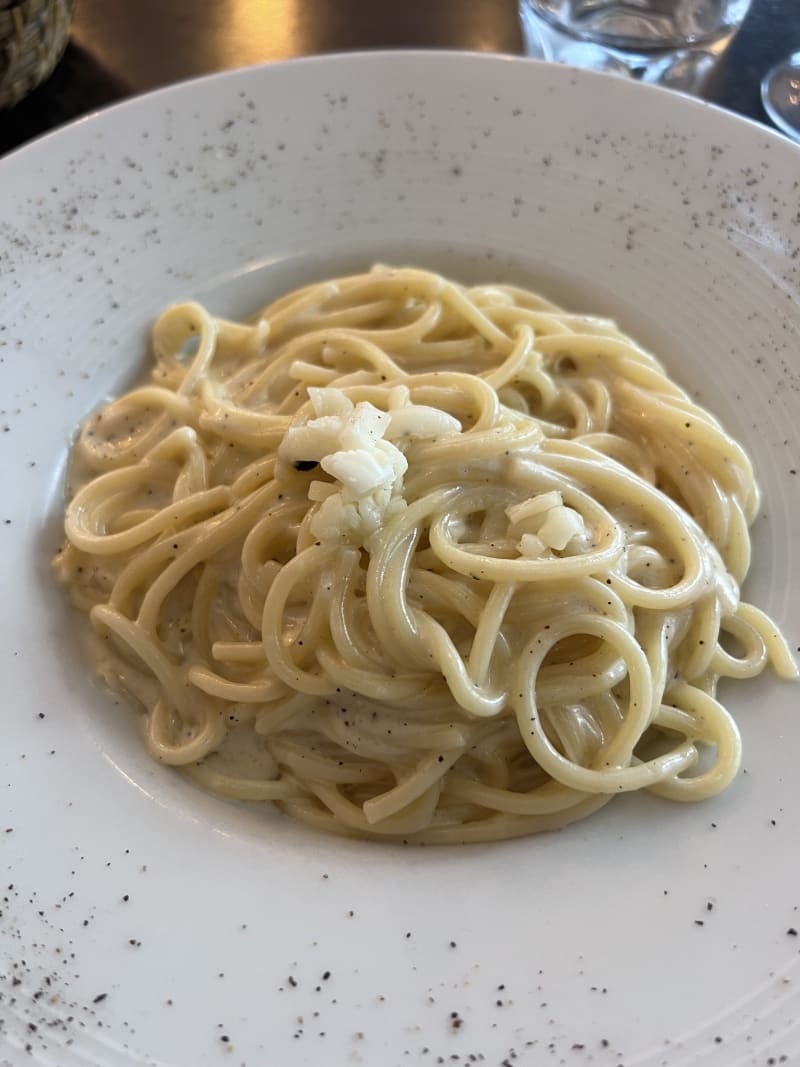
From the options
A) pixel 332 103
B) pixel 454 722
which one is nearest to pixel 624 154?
pixel 332 103

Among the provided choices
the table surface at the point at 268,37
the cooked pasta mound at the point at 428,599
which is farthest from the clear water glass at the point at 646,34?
the cooked pasta mound at the point at 428,599

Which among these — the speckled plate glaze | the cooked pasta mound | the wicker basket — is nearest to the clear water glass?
the speckled plate glaze

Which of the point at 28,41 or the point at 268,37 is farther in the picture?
the point at 268,37

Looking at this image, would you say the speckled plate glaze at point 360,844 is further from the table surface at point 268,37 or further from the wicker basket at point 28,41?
the table surface at point 268,37

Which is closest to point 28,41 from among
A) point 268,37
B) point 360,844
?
point 268,37

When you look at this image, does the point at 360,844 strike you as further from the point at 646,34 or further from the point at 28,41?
the point at 646,34

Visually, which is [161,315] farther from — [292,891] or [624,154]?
[292,891]
